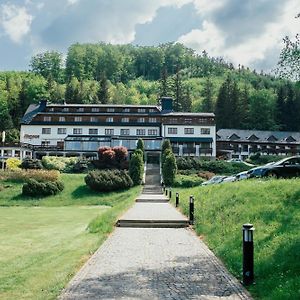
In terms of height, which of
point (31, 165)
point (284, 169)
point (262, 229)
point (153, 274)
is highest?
point (284, 169)

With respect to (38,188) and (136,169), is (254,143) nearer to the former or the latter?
(136,169)

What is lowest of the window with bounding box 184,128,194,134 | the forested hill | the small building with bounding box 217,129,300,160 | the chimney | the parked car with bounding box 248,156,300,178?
the parked car with bounding box 248,156,300,178

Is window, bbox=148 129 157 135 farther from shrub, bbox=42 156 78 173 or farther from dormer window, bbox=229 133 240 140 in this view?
shrub, bbox=42 156 78 173

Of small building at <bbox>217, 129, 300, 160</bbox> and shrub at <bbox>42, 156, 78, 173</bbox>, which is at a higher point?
small building at <bbox>217, 129, 300, 160</bbox>

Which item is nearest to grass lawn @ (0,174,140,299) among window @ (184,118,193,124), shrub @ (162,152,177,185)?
shrub @ (162,152,177,185)

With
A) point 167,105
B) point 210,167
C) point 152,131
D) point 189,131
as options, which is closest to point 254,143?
point 189,131

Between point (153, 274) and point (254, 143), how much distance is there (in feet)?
257

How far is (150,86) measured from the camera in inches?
5748

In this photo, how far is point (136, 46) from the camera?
172m

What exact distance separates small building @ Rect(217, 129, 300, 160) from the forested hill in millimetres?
9645

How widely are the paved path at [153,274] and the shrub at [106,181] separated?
85.1ft

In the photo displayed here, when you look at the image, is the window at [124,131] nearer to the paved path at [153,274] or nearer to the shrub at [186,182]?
the shrub at [186,182]

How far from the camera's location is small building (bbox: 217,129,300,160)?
82.5 meters

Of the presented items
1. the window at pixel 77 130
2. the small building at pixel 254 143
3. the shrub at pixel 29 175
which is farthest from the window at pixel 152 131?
the shrub at pixel 29 175
